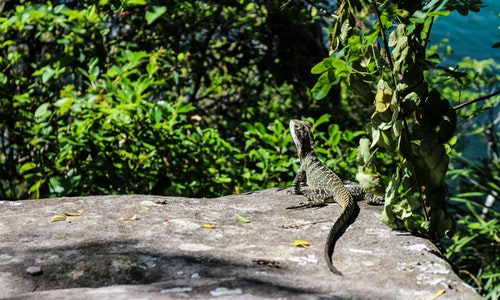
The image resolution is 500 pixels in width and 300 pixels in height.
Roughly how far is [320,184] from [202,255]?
1850 mm

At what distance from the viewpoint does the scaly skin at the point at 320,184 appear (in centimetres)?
326

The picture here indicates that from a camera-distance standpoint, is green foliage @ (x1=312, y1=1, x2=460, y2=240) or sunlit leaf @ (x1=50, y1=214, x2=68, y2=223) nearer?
green foliage @ (x1=312, y1=1, x2=460, y2=240)

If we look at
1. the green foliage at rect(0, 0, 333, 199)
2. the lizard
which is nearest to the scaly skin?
the lizard

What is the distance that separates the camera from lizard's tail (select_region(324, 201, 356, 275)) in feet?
9.21

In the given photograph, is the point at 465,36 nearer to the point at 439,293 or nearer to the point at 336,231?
the point at 336,231

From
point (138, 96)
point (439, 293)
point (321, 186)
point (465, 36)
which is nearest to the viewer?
point (439, 293)

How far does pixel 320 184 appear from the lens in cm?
464

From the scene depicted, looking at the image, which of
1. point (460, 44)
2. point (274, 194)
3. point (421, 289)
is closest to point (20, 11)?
point (274, 194)

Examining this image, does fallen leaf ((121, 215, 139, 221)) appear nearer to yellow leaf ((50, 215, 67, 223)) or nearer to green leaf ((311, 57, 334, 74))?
yellow leaf ((50, 215, 67, 223))

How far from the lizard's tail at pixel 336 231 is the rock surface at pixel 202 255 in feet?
0.10

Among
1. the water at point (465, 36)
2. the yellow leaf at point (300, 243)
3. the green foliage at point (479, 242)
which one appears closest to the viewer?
the yellow leaf at point (300, 243)

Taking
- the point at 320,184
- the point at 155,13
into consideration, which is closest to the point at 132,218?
the point at 320,184

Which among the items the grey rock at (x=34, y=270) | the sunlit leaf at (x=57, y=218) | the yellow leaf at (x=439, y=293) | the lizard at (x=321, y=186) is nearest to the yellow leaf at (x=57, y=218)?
the sunlit leaf at (x=57, y=218)

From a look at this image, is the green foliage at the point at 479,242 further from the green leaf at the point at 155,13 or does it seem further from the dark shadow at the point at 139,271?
the dark shadow at the point at 139,271
